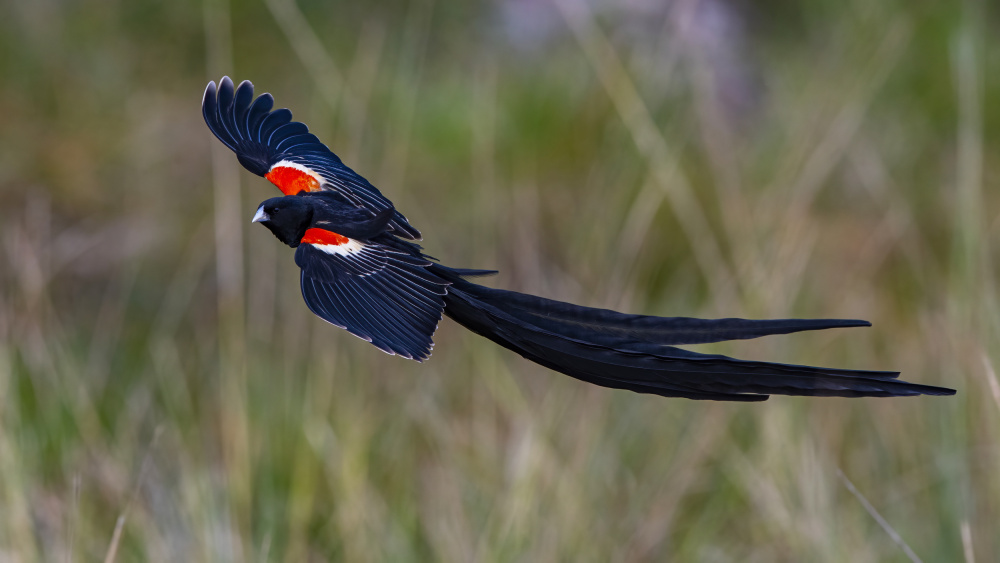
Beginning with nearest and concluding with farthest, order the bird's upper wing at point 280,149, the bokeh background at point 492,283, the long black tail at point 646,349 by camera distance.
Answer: the long black tail at point 646,349 → the bird's upper wing at point 280,149 → the bokeh background at point 492,283

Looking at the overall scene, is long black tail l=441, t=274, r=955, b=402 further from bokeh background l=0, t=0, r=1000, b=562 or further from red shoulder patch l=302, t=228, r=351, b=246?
bokeh background l=0, t=0, r=1000, b=562

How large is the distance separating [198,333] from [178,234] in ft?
Result: 1.31

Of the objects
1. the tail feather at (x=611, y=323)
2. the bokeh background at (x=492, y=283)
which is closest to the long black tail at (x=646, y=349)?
the tail feather at (x=611, y=323)

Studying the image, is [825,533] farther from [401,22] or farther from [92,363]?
[401,22]

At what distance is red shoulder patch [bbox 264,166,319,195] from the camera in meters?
0.56

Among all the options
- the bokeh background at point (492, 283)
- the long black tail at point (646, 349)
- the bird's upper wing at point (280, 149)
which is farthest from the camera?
the bokeh background at point (492, 283)

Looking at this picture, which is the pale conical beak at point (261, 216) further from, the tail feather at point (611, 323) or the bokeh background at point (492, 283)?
the bokeh background at point (492, 283)

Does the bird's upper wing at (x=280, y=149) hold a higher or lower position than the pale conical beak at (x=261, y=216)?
higher

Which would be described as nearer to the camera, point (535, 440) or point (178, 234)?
point (535, 440)

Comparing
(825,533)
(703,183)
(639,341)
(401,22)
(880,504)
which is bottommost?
(639,341)

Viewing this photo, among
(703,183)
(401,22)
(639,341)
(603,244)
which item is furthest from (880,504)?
(401,22)

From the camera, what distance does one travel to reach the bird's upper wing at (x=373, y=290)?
16.8 inches

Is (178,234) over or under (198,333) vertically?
over

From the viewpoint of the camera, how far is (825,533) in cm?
142
